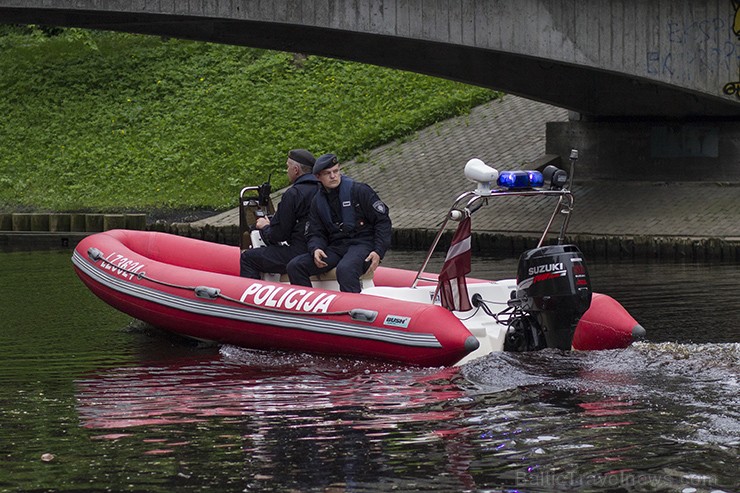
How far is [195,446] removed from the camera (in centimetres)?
796

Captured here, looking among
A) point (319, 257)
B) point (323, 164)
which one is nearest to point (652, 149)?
point (319, 257)

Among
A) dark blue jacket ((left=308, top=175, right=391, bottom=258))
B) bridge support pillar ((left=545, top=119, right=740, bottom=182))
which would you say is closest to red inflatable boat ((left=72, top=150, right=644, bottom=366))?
dark blue jacket ((left=308, top=175, right=391, bottom=258))

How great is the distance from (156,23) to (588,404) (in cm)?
1375

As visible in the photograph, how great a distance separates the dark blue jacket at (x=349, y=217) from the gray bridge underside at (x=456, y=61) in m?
8.23

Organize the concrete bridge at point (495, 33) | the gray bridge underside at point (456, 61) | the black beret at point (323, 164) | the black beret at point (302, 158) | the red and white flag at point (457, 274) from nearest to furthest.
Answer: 1. the red and white flag at point (457, 274)
2. the black beret at point (323, 164)
3. the black beret at point (302, 158)
4. the concrete bridge at point (495, 33)
5. the gray bridge underside at point (456, 61)

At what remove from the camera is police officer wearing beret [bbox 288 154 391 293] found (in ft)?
37.6

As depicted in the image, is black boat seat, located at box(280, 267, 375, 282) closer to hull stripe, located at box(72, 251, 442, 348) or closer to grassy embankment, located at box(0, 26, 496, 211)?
hull stripe, located at box(72, 251, 442, 348)

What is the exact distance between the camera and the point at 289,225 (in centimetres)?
1198

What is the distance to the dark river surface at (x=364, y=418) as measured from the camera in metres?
7.21

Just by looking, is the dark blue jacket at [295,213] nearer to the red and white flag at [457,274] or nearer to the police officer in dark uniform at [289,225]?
the police officer in dark uniform at [289,225]

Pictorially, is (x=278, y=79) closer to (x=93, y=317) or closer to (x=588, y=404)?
(x=93, y=317)

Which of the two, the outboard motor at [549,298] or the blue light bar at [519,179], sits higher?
the blue light bar at [519,179]

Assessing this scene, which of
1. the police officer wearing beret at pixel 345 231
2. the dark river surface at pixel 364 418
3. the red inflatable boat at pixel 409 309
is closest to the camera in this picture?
the dark river surface at pixel 364 418

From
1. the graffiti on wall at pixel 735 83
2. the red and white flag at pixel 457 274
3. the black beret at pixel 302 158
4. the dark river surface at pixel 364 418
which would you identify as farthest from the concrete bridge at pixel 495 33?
the red and white flag at pixel 457 274
